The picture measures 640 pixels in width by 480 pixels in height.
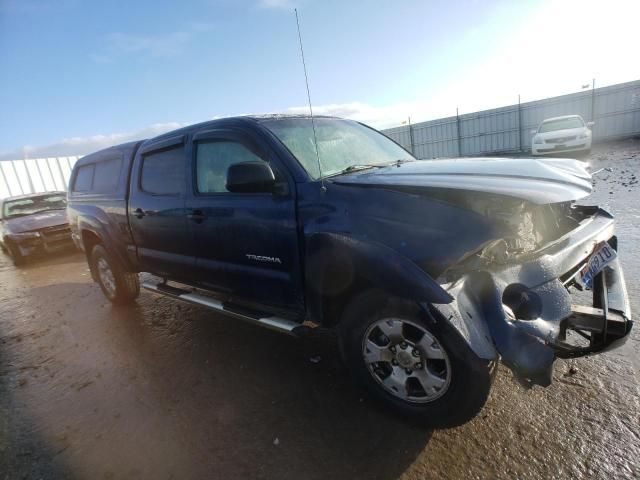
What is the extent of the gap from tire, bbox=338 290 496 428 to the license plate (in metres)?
0.94

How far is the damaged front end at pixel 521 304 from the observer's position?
1.85m

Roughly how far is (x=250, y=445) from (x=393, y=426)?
0.87m

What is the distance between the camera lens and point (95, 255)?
502 cm

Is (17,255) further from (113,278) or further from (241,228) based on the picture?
(241,228)

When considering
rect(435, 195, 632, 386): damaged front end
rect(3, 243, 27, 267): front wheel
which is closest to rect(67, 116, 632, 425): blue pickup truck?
rect(435, 195, 632, 386): damaged front end

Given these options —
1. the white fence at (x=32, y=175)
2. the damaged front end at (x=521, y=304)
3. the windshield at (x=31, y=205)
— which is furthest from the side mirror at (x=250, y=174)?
the white fence at (x=32, y=175)

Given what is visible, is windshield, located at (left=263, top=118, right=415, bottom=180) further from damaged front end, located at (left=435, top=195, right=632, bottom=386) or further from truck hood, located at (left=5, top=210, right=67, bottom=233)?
truck hood, located at (left=5, top=210, right=67, bottom=233)

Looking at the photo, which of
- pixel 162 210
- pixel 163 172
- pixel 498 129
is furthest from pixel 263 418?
pixel 498 129

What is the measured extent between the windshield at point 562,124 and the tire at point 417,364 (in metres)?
14.0

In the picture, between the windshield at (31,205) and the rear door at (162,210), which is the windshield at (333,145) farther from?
the windshield at (31,205)

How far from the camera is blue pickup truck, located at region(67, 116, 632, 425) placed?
192cm

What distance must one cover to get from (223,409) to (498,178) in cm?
235

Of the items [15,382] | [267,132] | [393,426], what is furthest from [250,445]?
[15,382]

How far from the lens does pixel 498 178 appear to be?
7.07ft
